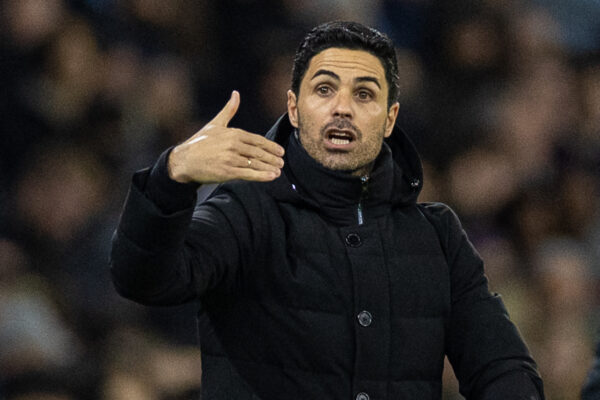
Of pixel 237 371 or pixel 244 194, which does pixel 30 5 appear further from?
pixel 237 371

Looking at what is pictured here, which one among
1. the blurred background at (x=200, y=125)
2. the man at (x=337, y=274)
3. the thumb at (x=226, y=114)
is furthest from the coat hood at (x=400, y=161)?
the blurred background at (x=200, y=125)

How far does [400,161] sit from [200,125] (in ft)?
4.78

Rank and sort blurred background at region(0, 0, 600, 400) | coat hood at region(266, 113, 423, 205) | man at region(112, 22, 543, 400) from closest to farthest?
man at region(112, 22, 543, 400), coat hood at region(266, 113, 423, 205), blurred background at region(0, 0, 600, 400)

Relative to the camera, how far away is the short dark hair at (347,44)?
251 cm

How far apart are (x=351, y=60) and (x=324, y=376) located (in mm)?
773

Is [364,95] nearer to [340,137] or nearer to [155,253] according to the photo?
[340,137]

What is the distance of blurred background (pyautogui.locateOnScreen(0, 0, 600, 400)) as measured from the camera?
11.4ft

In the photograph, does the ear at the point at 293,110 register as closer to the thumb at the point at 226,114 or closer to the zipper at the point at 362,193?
the zipper at the point at 362,193

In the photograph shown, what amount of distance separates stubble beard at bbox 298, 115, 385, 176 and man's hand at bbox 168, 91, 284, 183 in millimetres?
474

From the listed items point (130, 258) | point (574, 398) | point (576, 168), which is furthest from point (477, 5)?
point (130, 258)

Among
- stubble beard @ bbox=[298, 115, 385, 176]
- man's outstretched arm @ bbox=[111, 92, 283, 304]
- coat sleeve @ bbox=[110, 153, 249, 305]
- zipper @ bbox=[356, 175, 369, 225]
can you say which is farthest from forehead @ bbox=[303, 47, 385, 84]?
coat sleeve @ bbox=[110, 153, 249, 305]

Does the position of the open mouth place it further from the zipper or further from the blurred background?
the blurred background

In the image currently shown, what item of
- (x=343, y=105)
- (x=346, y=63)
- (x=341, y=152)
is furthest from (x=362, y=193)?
(x=346, y=63)

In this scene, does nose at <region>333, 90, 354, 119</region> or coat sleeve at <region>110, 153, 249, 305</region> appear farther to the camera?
nose at <region>333, 90, 354, 119</region>
